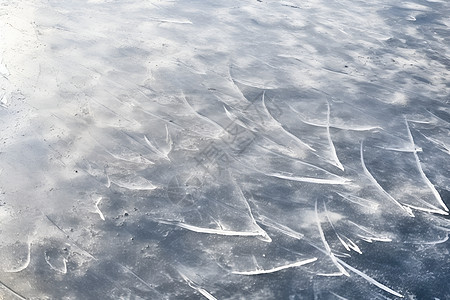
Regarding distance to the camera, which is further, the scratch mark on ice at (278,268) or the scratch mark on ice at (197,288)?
the scratch mark on ice at (278,268)

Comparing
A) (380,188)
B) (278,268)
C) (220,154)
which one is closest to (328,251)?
(278,268)

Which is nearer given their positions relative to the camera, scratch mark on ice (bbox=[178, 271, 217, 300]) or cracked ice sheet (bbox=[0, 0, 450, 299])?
scratch mark on ice (bbox=[178, 271, 217, 300])

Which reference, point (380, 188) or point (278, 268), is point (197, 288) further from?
point (380, 188)

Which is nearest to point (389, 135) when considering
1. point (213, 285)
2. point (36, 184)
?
point (213, 285)

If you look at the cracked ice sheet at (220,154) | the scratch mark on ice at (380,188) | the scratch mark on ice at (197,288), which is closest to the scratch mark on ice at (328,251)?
the cracked ice sheet at (220,154)

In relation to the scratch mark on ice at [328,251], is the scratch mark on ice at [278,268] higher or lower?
lower

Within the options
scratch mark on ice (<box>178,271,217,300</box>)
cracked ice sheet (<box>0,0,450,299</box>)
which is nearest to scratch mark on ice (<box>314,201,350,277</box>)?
cracked ice sheet (<box>0,0,450,299</box>)

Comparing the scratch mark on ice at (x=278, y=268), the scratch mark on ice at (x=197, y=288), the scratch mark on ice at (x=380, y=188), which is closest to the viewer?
the scratch mark on ice at (x=197, y=288)

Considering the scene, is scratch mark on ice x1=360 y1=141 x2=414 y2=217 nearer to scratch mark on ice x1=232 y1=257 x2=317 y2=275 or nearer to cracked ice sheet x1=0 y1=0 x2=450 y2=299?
cracked ice sheet x1=0 y1=0 x2=450 y2=299

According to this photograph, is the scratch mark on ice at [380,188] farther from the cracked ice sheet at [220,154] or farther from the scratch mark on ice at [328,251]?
the scratch mark on ice at [328,251]
